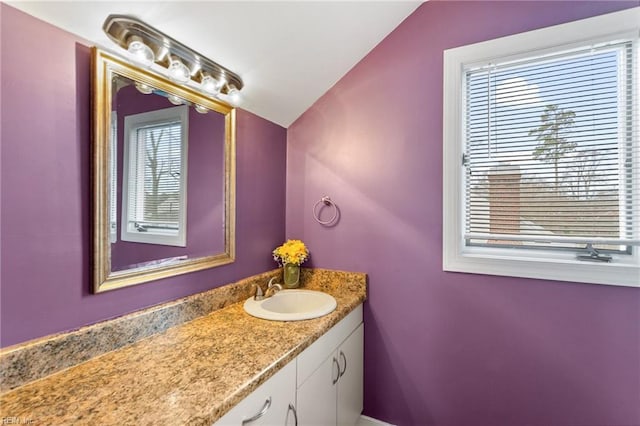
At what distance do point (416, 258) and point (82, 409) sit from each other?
4.83 feet

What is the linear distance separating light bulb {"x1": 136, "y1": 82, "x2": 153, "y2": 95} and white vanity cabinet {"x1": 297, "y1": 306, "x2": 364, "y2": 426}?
1215 millimetres

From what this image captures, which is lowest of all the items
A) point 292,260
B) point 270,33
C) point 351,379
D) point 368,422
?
point 368,422

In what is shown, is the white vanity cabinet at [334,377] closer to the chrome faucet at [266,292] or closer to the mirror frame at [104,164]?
the chrome faucet at [266,292]

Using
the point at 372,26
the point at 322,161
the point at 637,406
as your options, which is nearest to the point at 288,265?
the point at 322,161

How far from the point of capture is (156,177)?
4.15 feet

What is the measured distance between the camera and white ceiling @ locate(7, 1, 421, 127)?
3.19 feet

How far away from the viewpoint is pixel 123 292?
1096 mm

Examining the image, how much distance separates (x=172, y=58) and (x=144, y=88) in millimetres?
166

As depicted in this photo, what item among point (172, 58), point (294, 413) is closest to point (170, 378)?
point (294, 413)

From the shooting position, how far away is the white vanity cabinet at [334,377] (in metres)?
1.21

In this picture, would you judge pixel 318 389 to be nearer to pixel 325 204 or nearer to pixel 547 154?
pixel 325 204

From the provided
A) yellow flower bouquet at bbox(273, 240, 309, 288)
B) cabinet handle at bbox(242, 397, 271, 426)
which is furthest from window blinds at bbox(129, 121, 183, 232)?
cabinet handle at bbox(242, 397, 271, 426)

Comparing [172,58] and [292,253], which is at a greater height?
[172,58]

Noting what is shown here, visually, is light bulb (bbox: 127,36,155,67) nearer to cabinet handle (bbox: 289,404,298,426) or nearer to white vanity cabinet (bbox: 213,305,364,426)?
white vanity cabinet (bbox: 213,305,364,426)
